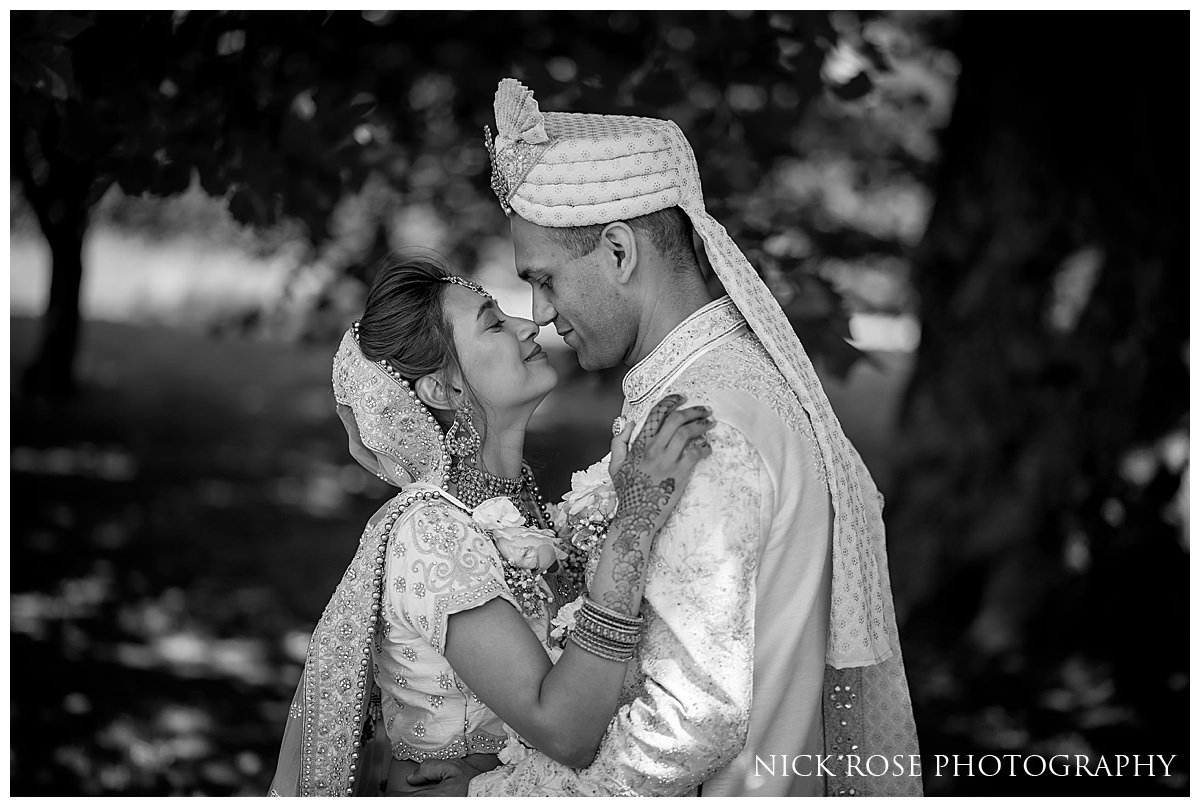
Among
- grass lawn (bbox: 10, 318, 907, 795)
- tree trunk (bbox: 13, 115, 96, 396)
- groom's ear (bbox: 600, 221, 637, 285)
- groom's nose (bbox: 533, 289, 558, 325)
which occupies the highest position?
tree trunk (bbox: 13, 115, 96, 396)

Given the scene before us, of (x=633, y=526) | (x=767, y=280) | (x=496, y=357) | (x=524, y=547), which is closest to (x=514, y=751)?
(x=524, y=547)

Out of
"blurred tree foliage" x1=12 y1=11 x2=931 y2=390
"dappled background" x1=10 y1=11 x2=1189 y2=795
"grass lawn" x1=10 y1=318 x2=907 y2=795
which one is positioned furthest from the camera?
"grass lawn" x1=10 y1=318 x2=907 y2=795

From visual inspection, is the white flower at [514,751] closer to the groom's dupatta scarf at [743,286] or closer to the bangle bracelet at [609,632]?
the bangle bracelet at [609,632]

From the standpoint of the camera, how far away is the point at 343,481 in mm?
11859

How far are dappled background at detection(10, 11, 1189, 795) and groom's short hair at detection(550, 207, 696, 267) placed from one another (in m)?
0.75

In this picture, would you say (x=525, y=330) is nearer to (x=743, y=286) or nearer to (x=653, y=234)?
(x=653, y=234)

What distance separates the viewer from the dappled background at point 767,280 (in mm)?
4289

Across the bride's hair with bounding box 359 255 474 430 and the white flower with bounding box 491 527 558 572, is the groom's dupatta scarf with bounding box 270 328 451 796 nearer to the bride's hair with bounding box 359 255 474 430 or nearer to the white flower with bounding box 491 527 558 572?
the bride's hair with bounding box 359 255 474 430

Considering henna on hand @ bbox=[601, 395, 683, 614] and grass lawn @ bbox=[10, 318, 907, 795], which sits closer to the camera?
henna on hand @ bbox=[601, 395, 683, 614]

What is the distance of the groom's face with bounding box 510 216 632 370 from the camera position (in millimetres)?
2619

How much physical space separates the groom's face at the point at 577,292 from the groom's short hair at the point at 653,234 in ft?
0.06

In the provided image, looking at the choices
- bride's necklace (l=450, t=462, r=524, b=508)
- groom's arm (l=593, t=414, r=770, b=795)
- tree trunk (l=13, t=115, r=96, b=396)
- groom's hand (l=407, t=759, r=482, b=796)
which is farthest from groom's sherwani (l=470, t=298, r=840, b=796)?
tree trunk (l=13, t=115, r=96, b=396)

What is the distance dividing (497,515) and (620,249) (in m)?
0.66

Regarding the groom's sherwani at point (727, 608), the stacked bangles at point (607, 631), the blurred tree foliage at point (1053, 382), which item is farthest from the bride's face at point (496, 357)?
the blurred tree foliage at point (1053, 382)
